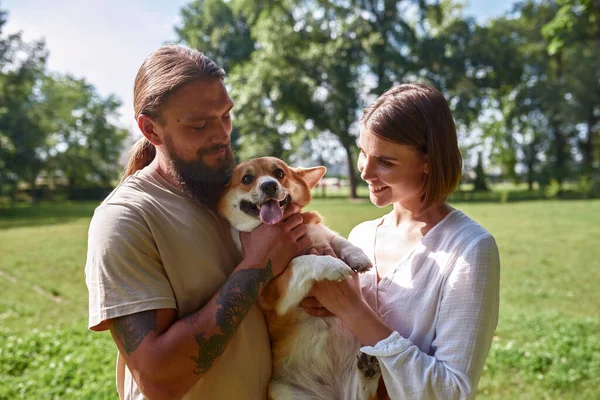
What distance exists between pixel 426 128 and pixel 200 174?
1.00 metres

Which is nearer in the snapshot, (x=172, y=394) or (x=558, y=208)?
(x=172, y=394)

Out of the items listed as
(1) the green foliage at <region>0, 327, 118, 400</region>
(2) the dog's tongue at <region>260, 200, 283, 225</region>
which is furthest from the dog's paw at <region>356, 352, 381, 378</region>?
(1) the green foliage at <region>0, 327, 118, 400</region>

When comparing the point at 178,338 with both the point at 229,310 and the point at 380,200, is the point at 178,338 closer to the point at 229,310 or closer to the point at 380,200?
the point at 229,310

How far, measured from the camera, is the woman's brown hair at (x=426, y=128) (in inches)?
78.5

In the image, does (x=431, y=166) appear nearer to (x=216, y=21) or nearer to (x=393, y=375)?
(x=393, y=375)

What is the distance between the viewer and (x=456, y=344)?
1.74m

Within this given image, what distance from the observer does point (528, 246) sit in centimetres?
1190

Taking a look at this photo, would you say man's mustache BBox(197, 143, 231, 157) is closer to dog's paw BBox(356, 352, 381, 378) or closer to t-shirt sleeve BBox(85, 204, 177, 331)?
t-shirt sleeve BBox(85, 204, 177, 331)

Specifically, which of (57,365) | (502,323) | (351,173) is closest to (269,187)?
(57,365)

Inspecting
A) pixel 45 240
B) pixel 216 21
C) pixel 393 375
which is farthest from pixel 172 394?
pixel 216 21

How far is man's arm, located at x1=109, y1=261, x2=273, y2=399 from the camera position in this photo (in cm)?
157

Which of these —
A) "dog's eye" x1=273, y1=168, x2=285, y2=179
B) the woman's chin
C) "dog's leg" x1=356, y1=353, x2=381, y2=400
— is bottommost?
"dog's leg" x1=356, y1=353, x2=381, y2=400

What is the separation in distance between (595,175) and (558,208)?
12.7m

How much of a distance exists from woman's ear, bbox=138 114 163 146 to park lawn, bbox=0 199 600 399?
3460mm
